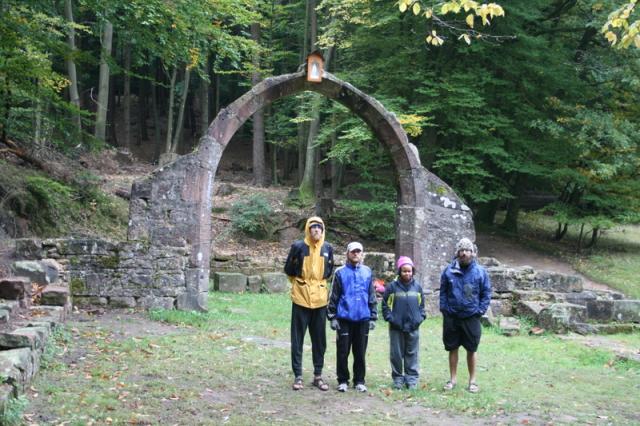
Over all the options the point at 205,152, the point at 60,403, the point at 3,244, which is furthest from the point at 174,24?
the point at 60,403

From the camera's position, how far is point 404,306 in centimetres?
707

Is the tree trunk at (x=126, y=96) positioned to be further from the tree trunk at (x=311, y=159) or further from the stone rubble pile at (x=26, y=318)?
the stone rubble pile at (x=26, y=318)

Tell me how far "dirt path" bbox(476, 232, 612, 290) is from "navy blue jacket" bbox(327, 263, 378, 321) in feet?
45.7

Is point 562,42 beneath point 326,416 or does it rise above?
above

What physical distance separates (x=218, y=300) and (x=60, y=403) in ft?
27.0

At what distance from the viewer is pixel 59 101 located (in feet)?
43.2

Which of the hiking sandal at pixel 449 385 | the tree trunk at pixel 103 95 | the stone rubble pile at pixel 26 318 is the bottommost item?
the hiking sandal at pixel 449 385

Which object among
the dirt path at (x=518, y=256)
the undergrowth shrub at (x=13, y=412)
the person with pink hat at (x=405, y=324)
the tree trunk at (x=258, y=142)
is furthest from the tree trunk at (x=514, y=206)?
the undergrowth shrub at (x=13, y=412)

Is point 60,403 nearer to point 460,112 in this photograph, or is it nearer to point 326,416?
point 326,416

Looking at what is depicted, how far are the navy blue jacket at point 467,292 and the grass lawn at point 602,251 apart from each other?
1294 cm

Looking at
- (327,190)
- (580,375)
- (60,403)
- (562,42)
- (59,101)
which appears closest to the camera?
(60,403)

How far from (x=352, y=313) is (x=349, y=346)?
1.21ft

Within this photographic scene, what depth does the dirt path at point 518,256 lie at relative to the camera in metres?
20.2

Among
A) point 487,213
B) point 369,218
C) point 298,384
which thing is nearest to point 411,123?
point 369,218
